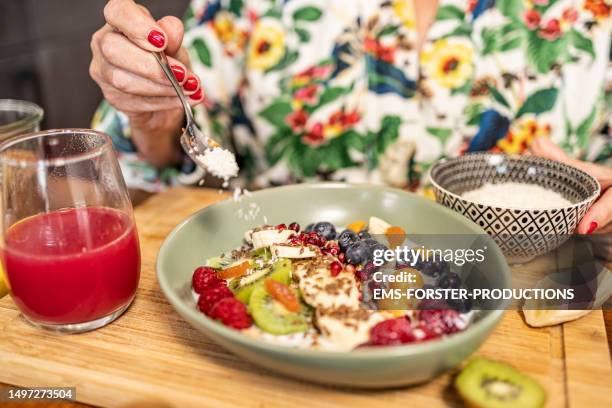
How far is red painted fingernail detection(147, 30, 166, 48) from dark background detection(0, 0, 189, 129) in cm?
157

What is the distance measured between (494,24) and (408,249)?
3.01 ft

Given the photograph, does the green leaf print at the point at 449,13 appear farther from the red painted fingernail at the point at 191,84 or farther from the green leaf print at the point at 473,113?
the red painted fingernail at the point at 191,84

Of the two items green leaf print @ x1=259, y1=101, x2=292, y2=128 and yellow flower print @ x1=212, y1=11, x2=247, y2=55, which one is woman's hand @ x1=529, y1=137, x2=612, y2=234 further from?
yellow flower print @ x1=212, y1=11, x2=247, y2=55

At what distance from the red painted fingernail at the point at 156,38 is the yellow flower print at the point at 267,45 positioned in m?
0.73

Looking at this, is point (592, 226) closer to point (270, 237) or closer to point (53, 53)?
point (270, 237)

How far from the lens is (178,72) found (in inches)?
47.5

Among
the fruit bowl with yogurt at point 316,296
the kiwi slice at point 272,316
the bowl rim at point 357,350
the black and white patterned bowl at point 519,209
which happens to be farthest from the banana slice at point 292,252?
the black and white patterned bowl at point 519,209

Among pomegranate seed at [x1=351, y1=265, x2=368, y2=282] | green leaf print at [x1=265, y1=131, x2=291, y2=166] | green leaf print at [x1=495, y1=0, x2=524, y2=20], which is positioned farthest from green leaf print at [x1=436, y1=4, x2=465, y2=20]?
pomegranate seed at [x1=351, y1=265, x2=368, y2=282]

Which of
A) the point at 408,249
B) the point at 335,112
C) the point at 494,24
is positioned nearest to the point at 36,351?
the point at 408,249

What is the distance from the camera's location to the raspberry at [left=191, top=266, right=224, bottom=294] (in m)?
1.02

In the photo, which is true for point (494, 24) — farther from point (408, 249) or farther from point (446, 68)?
point (408, 249)

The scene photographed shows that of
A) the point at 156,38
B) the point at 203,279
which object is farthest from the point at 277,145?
the point at 203,279

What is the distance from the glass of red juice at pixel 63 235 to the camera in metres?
0.91

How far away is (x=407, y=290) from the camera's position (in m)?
1.00
